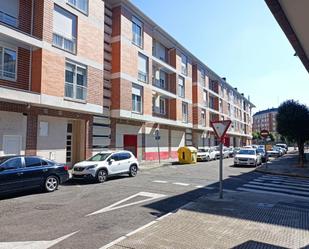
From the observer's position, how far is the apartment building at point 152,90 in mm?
23406

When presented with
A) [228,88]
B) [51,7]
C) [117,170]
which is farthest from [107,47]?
[228,88]

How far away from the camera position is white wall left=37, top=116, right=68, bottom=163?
1694 cm

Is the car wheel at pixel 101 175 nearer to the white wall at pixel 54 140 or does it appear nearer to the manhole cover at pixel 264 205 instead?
the white wall at pixel 54 140

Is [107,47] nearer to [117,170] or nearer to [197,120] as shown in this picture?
[117,170]

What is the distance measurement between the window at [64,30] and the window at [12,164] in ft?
28.4

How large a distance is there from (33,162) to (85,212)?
170 inches

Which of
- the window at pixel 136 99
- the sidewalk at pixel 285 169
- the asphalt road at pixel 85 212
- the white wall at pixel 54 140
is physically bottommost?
the asphalt road at pixel 85 212

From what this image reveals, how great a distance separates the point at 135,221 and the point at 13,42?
1264 centimetres

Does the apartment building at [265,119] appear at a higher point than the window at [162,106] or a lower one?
higher

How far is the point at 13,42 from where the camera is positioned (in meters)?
15.3

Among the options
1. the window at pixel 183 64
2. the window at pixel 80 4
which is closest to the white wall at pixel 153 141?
the window at pixel 183 64

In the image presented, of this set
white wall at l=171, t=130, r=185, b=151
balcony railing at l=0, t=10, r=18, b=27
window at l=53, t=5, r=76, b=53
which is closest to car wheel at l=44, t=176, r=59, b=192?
window at l=53, t=5, r=76, b=53

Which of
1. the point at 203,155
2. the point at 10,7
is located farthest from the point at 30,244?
the point at 203,155

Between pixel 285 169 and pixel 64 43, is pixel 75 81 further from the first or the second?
pixel 285 169
